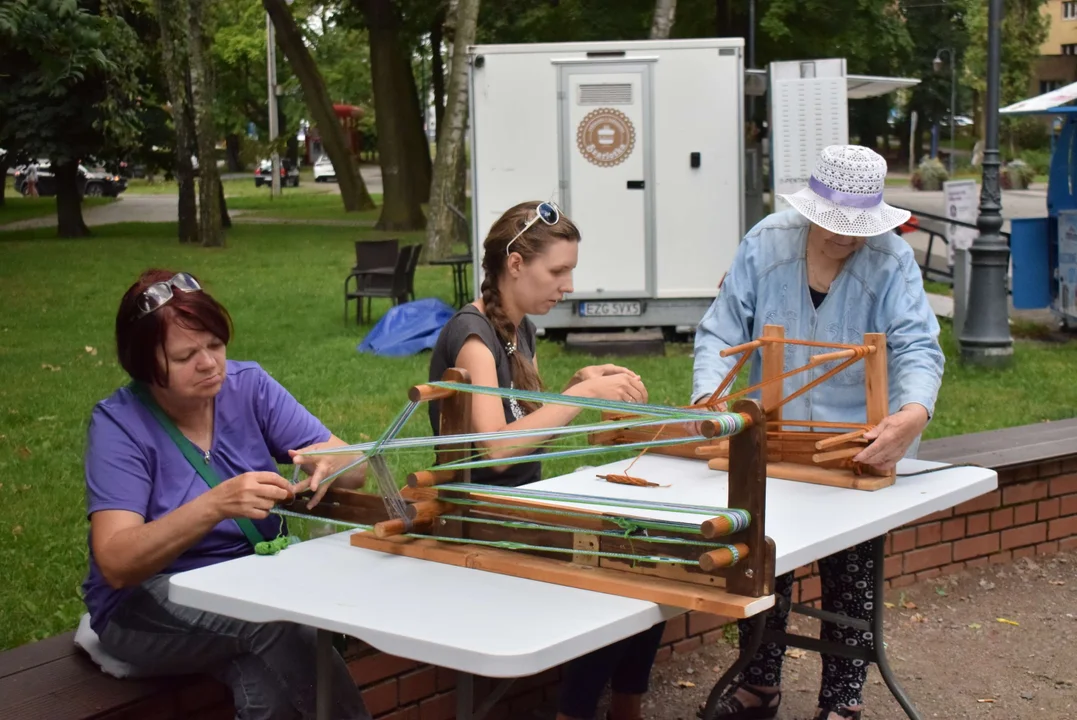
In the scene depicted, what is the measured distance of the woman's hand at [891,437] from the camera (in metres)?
3.13

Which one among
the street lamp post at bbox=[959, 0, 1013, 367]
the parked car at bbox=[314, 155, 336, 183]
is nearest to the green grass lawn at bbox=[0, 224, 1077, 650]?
the street lamp post at bbox=[959, 0, 1013, 367]

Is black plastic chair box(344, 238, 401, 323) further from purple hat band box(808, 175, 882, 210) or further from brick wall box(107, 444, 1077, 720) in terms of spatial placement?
Answer: purple hat band box(808, 175, 882, 210)

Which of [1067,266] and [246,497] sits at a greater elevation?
[246,497]

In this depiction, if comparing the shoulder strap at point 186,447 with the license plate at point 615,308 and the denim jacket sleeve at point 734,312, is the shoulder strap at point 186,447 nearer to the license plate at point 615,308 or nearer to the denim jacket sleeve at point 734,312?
the denim jacket sleeve at point 734,312

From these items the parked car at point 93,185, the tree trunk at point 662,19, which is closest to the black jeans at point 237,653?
the tree trunk at point 662,19

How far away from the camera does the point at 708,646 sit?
446 centimetres

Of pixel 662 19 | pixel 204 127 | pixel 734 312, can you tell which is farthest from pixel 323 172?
pixel 734 312

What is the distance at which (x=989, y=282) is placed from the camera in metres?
9.28

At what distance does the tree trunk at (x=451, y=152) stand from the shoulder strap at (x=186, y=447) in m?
13.8

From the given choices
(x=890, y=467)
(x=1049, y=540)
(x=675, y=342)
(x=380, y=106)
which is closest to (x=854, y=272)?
(x=890, y=467)

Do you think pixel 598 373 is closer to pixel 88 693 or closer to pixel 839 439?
pixel 839 439

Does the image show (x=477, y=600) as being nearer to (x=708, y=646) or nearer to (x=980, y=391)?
(x=708, y=646)

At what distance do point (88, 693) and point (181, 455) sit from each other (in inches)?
21.0

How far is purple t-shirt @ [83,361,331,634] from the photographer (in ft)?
8.50
